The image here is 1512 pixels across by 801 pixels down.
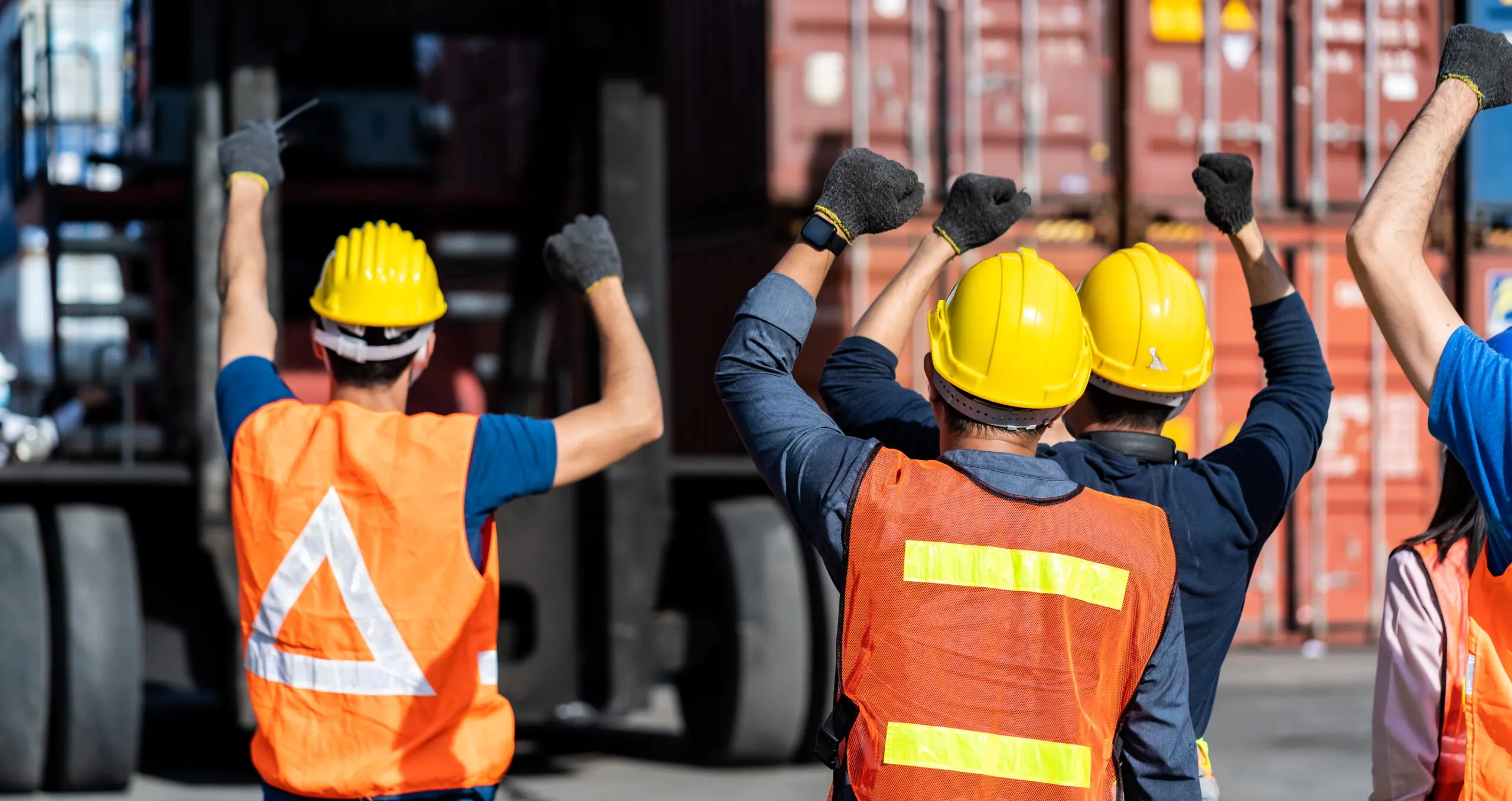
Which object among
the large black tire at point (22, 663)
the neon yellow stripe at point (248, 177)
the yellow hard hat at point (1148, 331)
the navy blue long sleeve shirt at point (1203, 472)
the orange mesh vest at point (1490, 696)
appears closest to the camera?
the orange mesh vest at point (1490, 696)

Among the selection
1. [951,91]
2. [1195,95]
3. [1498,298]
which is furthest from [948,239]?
[1498,298]

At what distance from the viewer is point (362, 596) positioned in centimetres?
286

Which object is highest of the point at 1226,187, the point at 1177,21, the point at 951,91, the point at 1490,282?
the point at 1177,21

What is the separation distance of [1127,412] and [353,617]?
4.30 ft

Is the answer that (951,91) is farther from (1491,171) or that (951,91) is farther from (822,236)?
(822,236)

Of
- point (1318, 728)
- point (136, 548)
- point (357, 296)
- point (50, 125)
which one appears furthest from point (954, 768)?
point (1318, 728)

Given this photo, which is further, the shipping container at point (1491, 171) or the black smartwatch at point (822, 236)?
the shipping container at point (1491, 171)

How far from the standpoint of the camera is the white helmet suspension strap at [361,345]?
119 inches

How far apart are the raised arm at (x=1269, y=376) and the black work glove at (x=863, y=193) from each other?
0.55 m

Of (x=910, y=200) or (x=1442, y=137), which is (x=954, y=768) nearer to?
(x=910, y=200)

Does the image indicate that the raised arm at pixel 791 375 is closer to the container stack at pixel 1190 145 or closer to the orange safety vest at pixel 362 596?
the orange safety vest at pixel 362 596

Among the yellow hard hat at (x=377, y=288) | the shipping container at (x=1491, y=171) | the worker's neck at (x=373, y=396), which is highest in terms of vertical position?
the shipping container at (x=1491, y=171)

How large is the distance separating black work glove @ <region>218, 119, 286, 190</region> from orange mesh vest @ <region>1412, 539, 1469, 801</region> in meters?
2.14

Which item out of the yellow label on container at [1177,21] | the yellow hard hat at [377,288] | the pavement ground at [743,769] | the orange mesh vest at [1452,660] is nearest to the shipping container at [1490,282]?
the yellow label on container at [1177,21]
